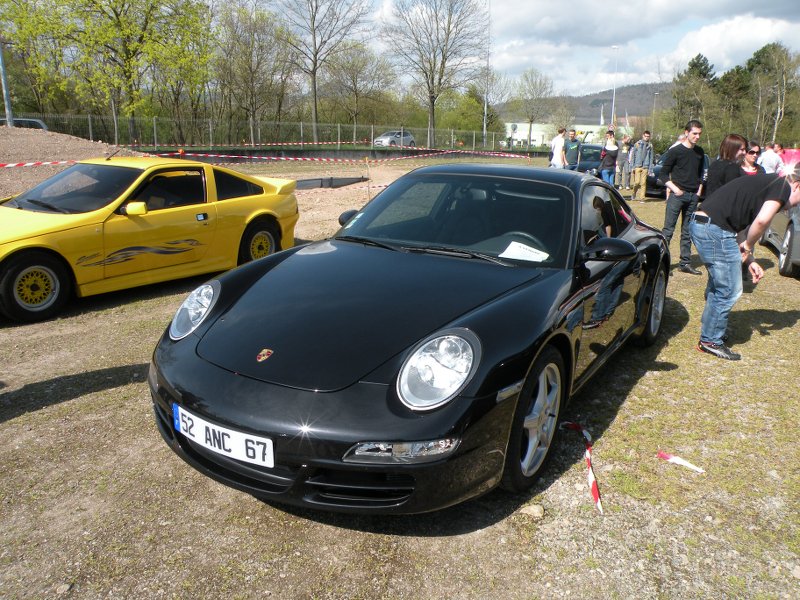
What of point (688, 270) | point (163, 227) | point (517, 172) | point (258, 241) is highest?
point (517, 172)

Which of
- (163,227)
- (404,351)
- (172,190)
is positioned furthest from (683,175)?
(404,351)

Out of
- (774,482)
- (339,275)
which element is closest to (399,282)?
(339,275)

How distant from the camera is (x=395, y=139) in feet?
136

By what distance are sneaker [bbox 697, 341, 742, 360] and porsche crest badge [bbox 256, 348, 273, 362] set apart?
3.93 meters

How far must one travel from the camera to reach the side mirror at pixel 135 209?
606 cm

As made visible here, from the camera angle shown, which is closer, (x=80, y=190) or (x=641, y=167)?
(x=80, y=190)

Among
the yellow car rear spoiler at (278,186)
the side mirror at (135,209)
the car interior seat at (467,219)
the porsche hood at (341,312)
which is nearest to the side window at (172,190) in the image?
the side mirror at (135,209)

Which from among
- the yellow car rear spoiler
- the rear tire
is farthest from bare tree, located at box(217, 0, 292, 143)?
the rear tire

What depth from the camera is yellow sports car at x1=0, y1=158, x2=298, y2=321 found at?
5633mm

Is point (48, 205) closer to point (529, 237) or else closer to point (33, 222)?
point (33, 222)

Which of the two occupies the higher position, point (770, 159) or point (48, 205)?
point (770, 159)

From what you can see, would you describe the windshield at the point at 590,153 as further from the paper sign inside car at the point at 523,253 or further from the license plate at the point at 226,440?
the license plate at the point at 226,440

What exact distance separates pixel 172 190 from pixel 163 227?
50 centimetres

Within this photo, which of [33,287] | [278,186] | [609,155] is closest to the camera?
[33,287]
